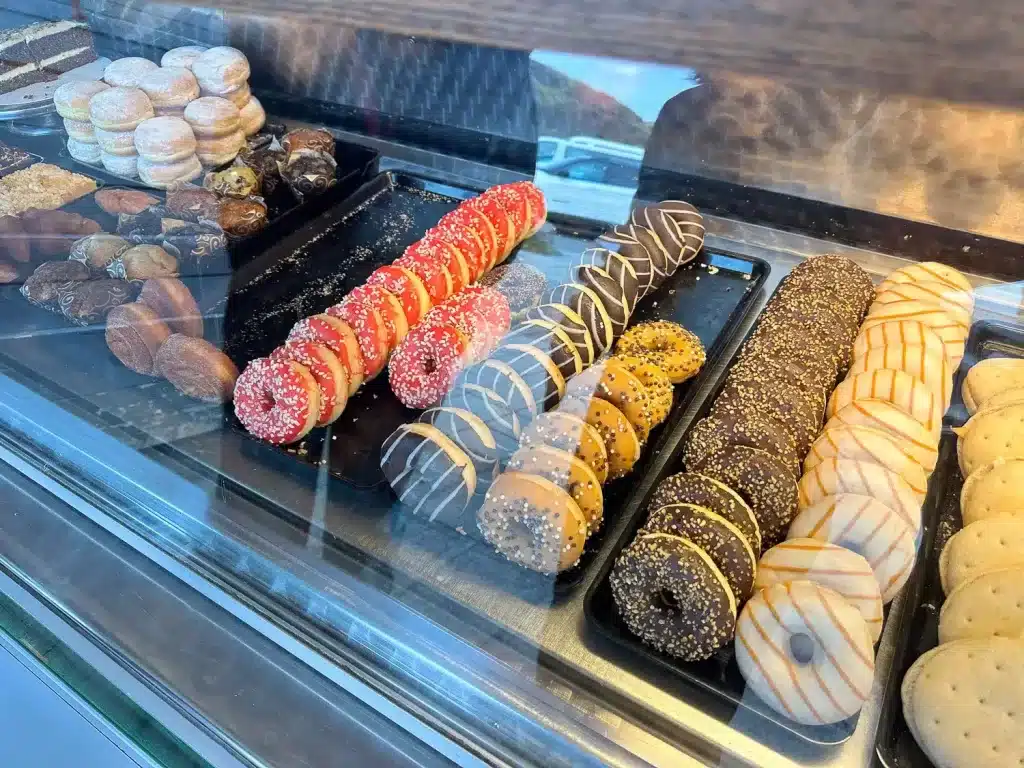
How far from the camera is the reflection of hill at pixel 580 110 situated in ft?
5.28

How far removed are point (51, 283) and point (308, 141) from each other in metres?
0.91

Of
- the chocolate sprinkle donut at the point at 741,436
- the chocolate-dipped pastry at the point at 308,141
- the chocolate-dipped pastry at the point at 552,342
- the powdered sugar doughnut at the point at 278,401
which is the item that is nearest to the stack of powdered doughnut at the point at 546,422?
the chocolate-dipped pastry at the point at 552,342

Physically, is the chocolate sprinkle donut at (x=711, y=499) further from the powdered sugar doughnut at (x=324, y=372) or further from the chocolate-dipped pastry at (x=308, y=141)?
the chocolate-dipped pastry at (x=308, y=141)

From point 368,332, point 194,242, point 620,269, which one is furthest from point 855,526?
point 194,242

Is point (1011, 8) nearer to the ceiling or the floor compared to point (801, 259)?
nearer to the ceiling

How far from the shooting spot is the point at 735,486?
54.2 inches

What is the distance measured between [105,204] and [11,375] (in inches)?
33.5

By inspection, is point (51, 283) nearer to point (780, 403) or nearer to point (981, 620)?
point (780, 403)

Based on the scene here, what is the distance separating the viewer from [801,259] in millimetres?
2092

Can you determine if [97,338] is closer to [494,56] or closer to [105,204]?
[105,204]

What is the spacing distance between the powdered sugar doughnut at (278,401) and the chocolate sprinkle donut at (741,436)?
794 mm

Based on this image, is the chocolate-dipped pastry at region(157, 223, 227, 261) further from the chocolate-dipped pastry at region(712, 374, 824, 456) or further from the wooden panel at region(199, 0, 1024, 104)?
the chocolate-dipped pastry at region(712, 374, 824, 456)

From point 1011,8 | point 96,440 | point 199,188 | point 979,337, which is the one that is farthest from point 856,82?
point 199,188

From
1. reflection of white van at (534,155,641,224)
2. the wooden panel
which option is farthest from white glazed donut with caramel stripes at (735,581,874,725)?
reflection of white van at (534,155,641,224)
